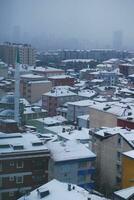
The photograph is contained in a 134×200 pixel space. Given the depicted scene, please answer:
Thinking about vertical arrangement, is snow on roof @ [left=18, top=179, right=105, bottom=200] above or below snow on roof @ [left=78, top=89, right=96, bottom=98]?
above

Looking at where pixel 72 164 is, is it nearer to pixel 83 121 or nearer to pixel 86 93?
pixel 83 121

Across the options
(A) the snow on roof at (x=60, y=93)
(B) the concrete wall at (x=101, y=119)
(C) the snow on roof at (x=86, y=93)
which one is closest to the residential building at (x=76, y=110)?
(A) the snow on roof at (x=60, y=93)

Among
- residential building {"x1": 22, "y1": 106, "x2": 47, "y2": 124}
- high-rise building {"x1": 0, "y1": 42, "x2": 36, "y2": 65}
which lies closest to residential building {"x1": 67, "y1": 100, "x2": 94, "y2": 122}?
residential building {"x1": 22, "y1": 106, "x2": 47, "y2": 124}

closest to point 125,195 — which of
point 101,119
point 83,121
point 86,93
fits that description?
point 101,119

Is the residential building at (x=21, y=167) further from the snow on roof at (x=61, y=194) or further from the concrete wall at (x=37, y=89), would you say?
the concrete wall at (x=37, y=89)

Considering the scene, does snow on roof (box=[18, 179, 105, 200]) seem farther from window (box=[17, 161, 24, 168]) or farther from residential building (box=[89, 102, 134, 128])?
residential building (box=[89, 102, 134, 128])

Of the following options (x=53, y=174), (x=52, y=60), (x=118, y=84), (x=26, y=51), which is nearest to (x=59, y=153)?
(x=53, y=174)

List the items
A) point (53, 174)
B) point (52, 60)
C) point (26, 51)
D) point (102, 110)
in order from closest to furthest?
point (53, 174) → point (102, 110) → point (26, 51) → point (52, 60)

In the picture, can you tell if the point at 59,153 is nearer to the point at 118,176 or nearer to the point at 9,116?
the point at 118,176
